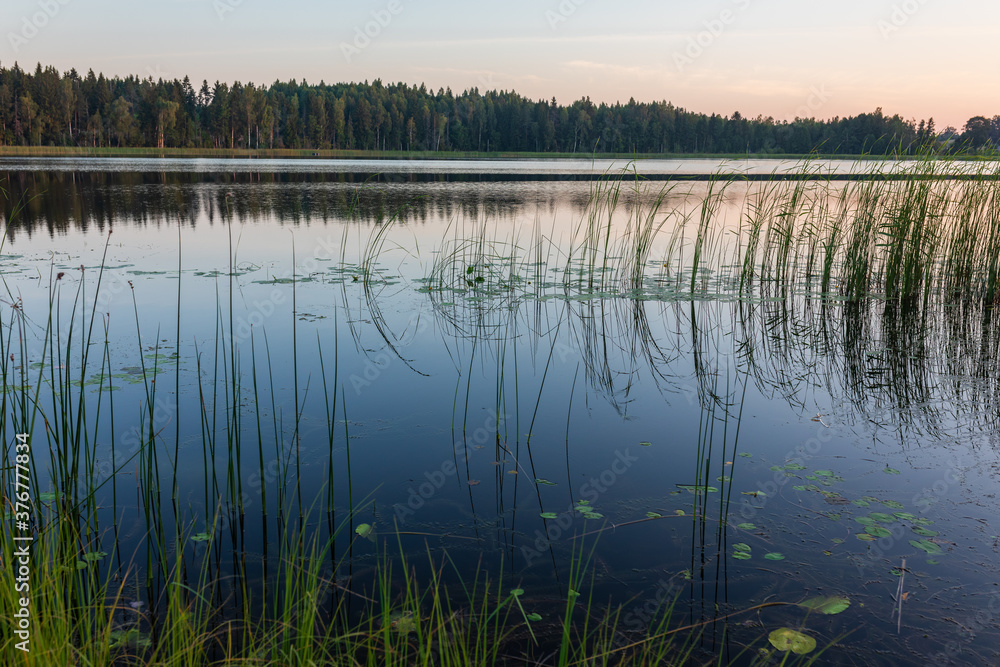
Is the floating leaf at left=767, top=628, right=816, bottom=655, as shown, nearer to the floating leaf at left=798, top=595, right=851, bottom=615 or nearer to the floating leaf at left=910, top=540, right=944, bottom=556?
the floating leaf at left=798, top=595, right=851, bottom=615

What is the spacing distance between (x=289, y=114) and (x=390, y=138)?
13229mm

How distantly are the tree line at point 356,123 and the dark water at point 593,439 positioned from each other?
214ft

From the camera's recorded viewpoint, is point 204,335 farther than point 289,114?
No

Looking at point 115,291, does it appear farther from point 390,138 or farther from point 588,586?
point 390,138

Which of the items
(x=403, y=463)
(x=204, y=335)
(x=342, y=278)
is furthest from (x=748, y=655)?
(x=342, y=278)

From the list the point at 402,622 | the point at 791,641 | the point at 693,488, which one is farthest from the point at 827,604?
the point at 402,622

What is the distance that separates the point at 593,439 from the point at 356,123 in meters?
89.9

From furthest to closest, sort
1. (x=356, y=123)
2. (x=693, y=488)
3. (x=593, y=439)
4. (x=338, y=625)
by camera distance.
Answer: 1. (x=356, y=123)
2. (x=593, y=439)
3. (x=693, y=488)
4. (x=338, y=625)

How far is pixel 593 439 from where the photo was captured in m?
3.83

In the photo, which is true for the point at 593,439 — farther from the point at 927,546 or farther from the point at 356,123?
the point at 356,123

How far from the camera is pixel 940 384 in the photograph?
15.5 ft

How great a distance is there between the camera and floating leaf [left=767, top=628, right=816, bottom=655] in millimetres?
2129

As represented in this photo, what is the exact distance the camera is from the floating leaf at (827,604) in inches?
90.8

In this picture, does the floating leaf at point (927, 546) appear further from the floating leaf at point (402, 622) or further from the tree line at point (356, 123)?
the tree line at point (356, 123)
